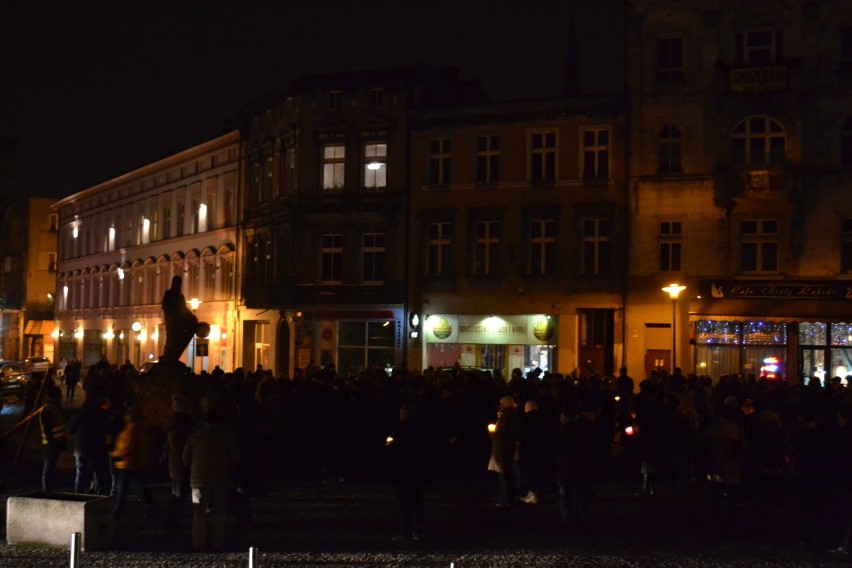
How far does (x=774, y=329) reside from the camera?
34031 mm

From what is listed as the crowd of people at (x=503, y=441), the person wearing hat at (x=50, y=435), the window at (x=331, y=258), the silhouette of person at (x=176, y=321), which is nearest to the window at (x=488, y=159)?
the window at (x=331, y=258)

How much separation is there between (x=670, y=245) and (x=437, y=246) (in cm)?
851

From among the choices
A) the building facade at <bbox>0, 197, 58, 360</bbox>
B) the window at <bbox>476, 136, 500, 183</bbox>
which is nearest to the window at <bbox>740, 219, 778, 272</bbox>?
the window at <bbox>476, 136, 500, 183</bbox>

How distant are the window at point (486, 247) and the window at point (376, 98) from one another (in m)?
5.98

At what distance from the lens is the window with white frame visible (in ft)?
119

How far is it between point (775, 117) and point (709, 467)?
22426 millimetres

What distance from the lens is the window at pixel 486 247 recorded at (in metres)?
37.8

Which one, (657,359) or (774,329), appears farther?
(657,359)

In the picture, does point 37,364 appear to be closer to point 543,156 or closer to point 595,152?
point 543,156

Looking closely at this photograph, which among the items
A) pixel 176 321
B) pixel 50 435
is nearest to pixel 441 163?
pixel 176 321

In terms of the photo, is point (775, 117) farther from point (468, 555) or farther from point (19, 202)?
point (19, 202)

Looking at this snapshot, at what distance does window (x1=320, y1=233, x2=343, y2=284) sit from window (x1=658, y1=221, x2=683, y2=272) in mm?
12164

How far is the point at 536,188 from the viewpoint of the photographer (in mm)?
37062

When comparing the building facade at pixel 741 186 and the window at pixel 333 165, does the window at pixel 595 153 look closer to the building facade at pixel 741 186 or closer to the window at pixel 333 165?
the building facade at pixel 741 186
